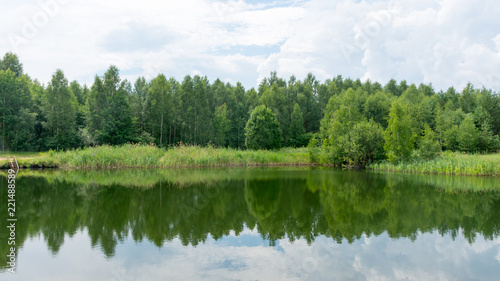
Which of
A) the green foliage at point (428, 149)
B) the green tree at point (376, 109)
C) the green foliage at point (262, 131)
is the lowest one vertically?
the green foliage at point (428, 149)

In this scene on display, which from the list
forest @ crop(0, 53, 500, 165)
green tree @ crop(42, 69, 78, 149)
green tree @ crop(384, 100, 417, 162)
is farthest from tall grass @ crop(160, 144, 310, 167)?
green tree @ crop(42, 69, 78, 149)

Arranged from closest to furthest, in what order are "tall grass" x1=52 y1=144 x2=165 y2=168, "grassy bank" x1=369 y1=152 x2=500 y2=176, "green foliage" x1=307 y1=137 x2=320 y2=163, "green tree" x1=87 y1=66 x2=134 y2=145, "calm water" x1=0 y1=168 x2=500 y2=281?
1. "calm water" x1=0 y1=168 x2=500 y2=281
2. "grassy bank" x1=369 y1=152 x2=500 y2=176
3. "tall grass" x1=52 y1=144 x2=165 y2=168
4. "green foliage" x1=307 y1=137 x2=320 y2=163
5. "green tree" x1=87 y1=66 x2=134 y2=145

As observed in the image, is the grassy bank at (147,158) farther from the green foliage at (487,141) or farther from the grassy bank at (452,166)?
the green foliage at (487,141)

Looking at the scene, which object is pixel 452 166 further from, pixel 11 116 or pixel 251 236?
pixel 11 116

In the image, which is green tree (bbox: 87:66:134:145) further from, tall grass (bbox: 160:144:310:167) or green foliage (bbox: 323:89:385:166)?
green foliage (bbox: 323:89:385:166)

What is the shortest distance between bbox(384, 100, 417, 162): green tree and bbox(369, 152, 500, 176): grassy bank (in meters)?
1.17

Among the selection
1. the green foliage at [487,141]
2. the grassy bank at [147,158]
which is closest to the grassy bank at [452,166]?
the grassy bank at [147,158]

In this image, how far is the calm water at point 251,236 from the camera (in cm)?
689

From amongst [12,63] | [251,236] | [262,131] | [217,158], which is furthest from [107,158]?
→ [12,63]

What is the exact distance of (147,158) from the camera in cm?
3066

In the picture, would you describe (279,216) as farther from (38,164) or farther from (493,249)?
(38,164)

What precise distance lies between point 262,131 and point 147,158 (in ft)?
72.1

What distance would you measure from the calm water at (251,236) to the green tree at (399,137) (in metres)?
17.5

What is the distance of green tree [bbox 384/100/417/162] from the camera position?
32.8 meters
